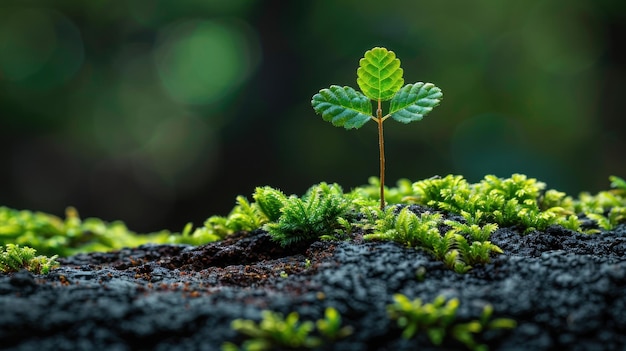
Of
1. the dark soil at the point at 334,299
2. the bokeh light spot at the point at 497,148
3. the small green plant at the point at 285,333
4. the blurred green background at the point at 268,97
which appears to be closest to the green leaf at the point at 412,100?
the dark soil at the point at 334,299

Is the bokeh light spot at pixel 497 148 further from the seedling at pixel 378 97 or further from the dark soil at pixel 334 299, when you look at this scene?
the dark soil at pixel 334 299

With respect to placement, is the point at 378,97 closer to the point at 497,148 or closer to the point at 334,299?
the point at 334,299

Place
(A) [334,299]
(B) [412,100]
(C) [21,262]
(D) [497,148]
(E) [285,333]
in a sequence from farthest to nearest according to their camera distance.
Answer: (D) [497,148] → (B) [412,100] → (C) [21,262] → (A) [334,299] → (E) [285,333]

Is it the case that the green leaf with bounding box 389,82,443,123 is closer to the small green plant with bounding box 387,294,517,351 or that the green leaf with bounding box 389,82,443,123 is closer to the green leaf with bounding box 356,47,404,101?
the green leaf with bounding box 356,47,404,101

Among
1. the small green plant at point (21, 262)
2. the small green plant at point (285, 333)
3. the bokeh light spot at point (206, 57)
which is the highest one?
the bokeh light spot at point (206, 57)

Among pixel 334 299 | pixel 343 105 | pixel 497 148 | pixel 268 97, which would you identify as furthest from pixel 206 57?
pixel 334 299

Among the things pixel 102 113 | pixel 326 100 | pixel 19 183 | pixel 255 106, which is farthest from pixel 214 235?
pixel 19 183

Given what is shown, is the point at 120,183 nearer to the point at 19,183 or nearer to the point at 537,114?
the point at 19,183
